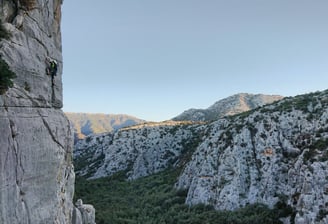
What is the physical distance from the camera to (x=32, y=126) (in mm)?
15500

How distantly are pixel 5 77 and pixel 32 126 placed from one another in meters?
3.15

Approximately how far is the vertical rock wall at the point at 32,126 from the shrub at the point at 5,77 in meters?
0.40

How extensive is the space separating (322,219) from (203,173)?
23.6 meters

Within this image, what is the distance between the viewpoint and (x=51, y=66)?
1897cm

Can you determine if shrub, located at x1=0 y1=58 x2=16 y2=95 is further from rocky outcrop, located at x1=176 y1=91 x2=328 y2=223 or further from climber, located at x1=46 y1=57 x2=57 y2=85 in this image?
rocky outcrop, located at x1=176 y1=91 x2=328 y2=223

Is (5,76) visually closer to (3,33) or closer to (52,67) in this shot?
(3,33)

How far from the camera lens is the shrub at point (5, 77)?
13336 mm

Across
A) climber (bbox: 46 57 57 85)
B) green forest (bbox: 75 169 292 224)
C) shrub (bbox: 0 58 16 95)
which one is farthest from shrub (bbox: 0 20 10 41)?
green forest (bbox: 75 169 292 224)

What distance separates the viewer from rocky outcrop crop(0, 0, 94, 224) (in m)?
13.4

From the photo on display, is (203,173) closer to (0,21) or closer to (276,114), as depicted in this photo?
(276,114)

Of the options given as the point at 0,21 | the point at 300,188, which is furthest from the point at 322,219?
the point at 0,21

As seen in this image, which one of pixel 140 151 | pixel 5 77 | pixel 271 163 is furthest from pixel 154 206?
pixel 5 77

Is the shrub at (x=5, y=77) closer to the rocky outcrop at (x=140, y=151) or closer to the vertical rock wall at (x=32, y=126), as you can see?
the vertical rock wall at (x=32, y=126)

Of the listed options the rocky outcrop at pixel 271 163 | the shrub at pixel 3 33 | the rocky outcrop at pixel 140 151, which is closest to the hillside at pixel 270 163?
the rocky outcrop at pixel 271 163
